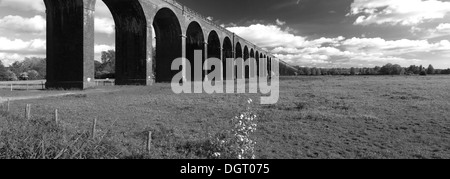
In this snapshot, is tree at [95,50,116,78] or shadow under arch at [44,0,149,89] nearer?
shadow under arch at [44,0,149,89]

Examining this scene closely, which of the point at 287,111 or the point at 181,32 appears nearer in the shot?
the point at 287,111

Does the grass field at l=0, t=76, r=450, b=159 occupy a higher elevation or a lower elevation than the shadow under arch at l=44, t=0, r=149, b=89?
lower

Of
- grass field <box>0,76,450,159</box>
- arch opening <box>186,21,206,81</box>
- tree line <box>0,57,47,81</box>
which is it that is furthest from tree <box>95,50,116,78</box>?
grass field <box>0,76,450,159</box>

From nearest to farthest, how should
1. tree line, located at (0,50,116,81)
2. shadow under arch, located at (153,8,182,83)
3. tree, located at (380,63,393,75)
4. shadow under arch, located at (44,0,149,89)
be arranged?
shadow under arch, located at (44,0,149,89), shadow under arch, located at (153,8,182,83), tree line, located at (0,50,116,81), tree, located at (380,63,393,75)

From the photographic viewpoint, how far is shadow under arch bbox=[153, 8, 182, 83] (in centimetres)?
2753

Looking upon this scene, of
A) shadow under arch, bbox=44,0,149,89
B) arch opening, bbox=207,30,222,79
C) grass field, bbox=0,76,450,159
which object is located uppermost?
arch opening, bbox=207,30,222,79

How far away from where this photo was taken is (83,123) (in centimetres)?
802

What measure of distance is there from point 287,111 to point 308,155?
5254 mm

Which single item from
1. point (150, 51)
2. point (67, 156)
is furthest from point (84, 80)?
point (67, 156)

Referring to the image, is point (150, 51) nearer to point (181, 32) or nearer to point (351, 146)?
point (181, 32)

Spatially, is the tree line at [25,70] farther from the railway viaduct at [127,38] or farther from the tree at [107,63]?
the railway viaduct at [127,38]

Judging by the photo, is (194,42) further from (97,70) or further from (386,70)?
(386,70)

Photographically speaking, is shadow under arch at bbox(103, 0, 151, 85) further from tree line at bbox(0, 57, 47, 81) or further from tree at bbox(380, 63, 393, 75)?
tree at bbox(380, 63, 393, 75)
